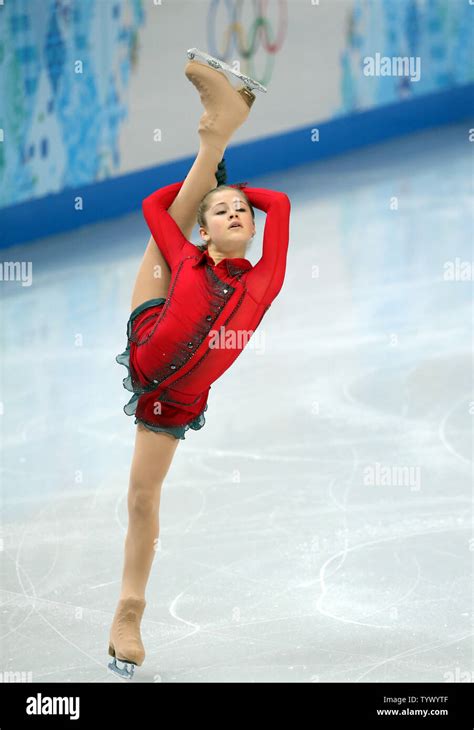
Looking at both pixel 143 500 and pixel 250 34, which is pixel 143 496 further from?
pixel 250 34

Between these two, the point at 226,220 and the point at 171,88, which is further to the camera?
the point at 171,88

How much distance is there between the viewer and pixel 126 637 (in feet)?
12.7

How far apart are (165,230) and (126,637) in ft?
4.02

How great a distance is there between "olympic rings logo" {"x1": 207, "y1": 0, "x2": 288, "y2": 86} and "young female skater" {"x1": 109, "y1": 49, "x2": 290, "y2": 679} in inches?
285

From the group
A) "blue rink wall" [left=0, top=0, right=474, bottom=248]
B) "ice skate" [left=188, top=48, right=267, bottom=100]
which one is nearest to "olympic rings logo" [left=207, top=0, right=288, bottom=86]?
"blue rink wall" [left=0, top=0, right=474, bottom=248]

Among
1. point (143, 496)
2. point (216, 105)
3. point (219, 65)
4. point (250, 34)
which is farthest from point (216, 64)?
point (250, 34)

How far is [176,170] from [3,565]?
20.9ft

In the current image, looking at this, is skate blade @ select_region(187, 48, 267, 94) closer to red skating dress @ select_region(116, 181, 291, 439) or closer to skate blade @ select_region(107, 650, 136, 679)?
red skating dress @ select_region(116, 181, 291, 439)

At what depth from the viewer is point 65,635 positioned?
4379 millimetres

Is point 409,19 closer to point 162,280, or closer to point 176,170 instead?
point 176,170

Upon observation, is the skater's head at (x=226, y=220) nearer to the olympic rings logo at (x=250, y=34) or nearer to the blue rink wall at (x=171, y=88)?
the blue rink wall at (x=171, y=88)

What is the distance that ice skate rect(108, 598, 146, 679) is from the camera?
152 inches

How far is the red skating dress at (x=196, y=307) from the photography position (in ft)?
11.8
